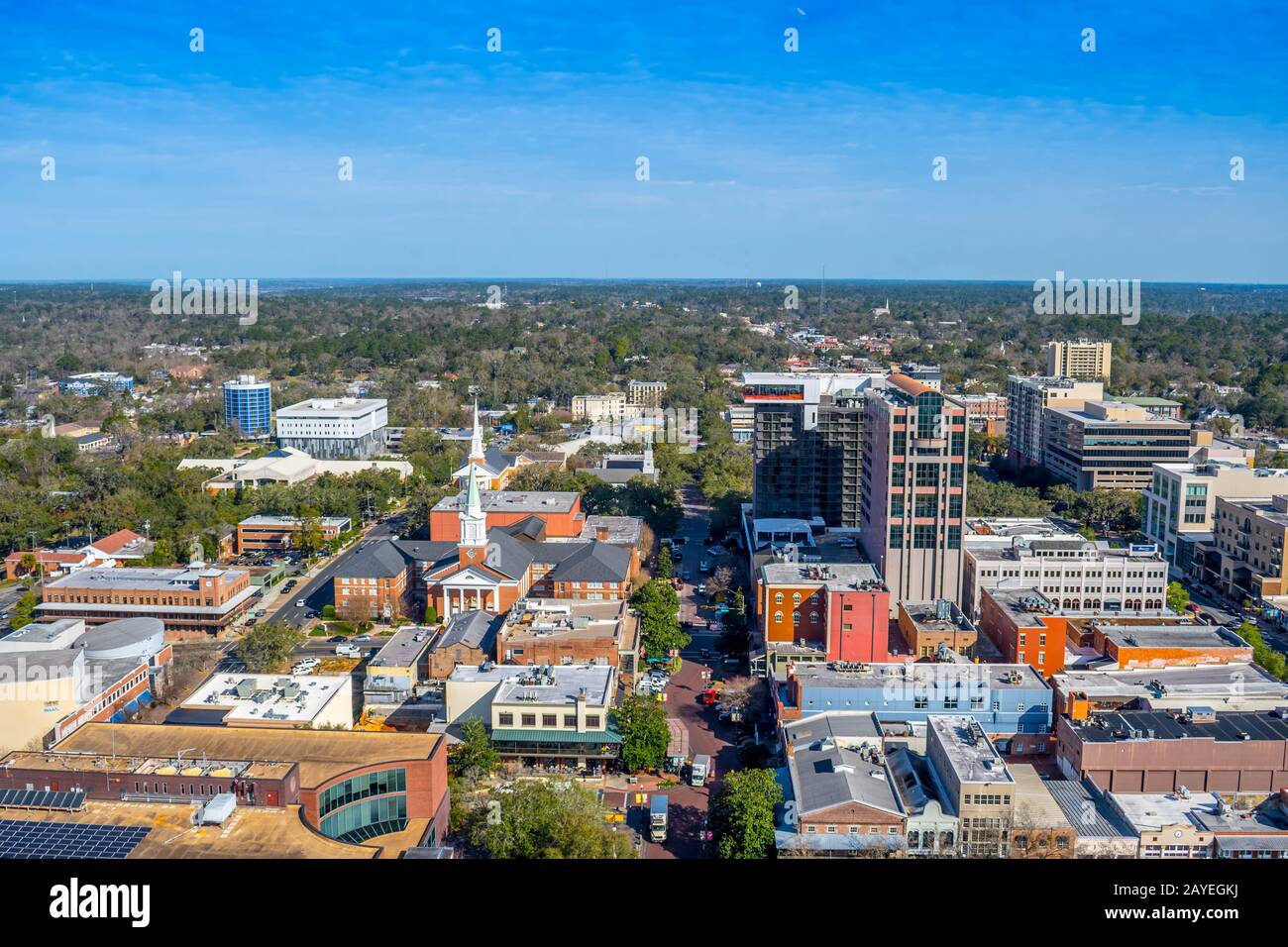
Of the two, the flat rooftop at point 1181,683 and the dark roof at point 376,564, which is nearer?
the flat rooftop at point 1181,683

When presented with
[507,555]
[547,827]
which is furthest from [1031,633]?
[507,555]

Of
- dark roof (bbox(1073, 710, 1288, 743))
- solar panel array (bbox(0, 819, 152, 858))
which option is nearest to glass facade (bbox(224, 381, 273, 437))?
solar panel array (bbox(0, 819, 152, 858))

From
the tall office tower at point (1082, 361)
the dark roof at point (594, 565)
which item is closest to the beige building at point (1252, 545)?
the dark roof at point (594, 565)

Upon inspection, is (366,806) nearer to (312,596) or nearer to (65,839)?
(65,839)

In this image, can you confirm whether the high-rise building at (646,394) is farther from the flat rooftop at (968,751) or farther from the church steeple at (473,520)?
the flat rooftop at (968,751)

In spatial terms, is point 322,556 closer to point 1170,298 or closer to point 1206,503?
point 1206,503
